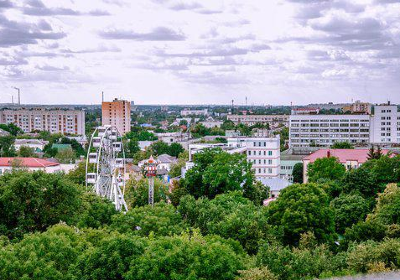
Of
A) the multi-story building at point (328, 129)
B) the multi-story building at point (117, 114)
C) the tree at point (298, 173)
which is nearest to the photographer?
the tree at point (298, 173)

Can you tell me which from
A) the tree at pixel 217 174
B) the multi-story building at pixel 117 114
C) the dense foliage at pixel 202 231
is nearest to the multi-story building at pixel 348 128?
the multi-story building at pixel 117 114

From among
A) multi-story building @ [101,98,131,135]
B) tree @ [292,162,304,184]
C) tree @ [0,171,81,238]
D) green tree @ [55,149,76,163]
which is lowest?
tree @ [292,162,304,184]

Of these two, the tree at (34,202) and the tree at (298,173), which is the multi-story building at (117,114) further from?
the tree at (34,202)

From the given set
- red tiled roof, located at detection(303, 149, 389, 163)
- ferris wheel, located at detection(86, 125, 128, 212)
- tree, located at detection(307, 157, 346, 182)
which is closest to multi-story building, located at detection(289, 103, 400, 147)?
red tiled roof, located at detection(303, 149, 389, 163)

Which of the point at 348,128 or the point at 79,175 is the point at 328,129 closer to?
the point at 348,128

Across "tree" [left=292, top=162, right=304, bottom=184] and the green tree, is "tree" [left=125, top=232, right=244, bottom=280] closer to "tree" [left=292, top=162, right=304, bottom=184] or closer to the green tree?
"tree" [left=292, top=162, right=304, bottom=184]

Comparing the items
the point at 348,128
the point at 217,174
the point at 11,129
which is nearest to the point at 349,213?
the point at 217,174
